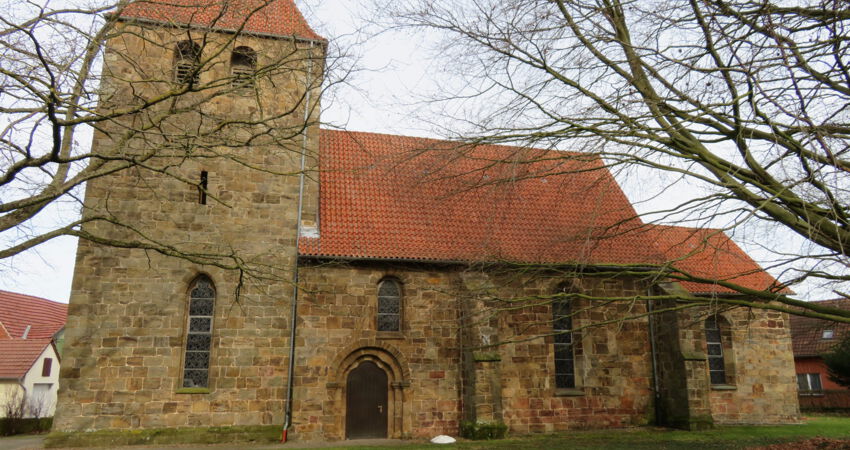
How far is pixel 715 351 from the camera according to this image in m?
17.3

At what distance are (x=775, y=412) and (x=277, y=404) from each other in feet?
46.1

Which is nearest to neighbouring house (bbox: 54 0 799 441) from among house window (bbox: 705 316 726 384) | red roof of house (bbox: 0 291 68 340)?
house window (bbox: 705 316 726 384)

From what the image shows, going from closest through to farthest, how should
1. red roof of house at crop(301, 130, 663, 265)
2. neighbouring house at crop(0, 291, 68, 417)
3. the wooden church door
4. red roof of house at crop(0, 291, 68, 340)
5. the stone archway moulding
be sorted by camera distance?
the stone archway moulding
the wooden church door
red roof of house at crop(301, 130, 663, 265)
neighbouring house at crop(0, 291, 68, 417)
red roof of house at crop(0, 291, 68, 340)

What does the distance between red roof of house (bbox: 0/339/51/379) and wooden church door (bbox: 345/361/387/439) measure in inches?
643

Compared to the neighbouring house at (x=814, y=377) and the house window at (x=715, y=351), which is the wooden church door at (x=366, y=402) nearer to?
the house window at (x=715, y=351)

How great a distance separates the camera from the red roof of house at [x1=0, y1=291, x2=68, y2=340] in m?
27.8

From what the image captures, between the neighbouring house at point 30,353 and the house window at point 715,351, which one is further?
the neighbouring house at point 30,353

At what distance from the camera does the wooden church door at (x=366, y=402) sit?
13.5 meters

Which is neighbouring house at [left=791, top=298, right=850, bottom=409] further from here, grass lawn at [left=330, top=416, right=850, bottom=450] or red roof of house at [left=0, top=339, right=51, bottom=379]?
red roof of house at [left=0, top=339, right=51, bottom=379]

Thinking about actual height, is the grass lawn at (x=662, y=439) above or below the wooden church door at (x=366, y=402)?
below

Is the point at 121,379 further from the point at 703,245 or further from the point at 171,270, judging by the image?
the point at 703,245

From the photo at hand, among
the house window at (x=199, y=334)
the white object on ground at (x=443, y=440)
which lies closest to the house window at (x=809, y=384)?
the white object on ground at (x=443, y=440)

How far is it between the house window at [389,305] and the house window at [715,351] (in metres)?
9.26

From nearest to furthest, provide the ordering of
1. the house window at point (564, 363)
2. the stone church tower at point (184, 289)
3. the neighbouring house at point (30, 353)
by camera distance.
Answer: the stone church tower at point (184, 289), the house window at point (564, 363), the neighbouring house at point (30, 353)
